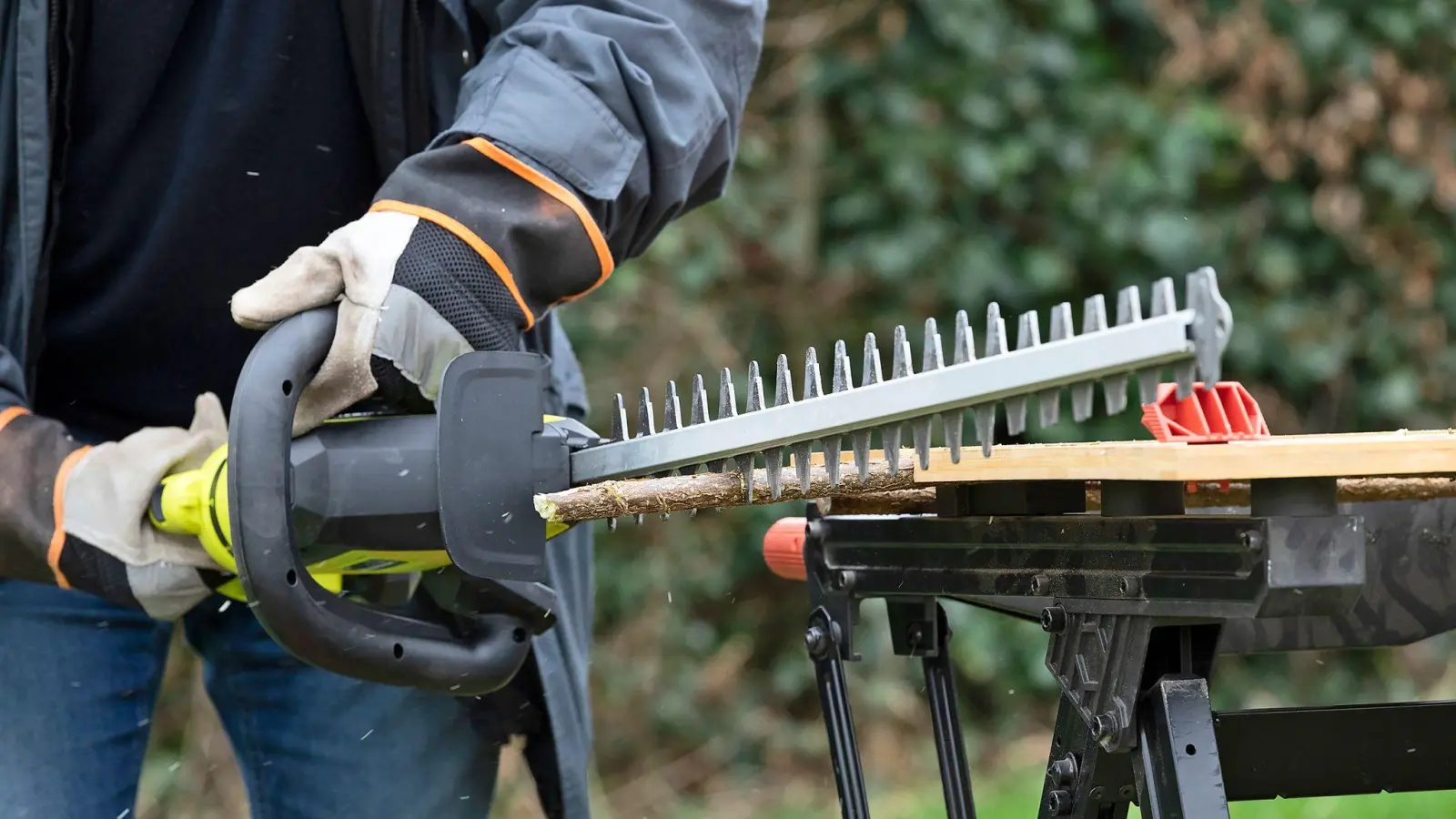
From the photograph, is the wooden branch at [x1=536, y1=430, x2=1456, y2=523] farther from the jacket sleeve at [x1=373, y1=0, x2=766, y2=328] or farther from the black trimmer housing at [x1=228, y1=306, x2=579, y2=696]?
the jacket sleeve at [x1=373, y1=0, x2=766, y2=328]

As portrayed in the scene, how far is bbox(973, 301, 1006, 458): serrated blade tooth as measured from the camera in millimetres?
1163

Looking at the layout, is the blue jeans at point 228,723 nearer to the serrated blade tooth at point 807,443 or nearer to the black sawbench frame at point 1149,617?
the black sawbench frame at point 1149,617

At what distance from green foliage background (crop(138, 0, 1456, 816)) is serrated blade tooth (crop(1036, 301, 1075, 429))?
3.30m

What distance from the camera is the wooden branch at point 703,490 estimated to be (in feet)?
4.54

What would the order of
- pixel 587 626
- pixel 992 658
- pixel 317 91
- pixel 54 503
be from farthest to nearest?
pixel 992 658
pixel 587 626
pixel 317 91
pixel 54 503

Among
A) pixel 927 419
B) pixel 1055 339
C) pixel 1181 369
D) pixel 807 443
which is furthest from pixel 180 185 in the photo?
pixel 1181 369

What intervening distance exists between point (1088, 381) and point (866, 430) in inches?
9.5

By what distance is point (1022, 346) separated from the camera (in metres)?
1.15

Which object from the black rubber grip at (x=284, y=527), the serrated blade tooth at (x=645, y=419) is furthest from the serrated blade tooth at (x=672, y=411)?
the black rubber grip at (x=284, y=527)

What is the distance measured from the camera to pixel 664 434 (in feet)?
4.71

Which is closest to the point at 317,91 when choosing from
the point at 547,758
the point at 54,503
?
the point at 54,503

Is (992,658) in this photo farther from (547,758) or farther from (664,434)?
(664,434)

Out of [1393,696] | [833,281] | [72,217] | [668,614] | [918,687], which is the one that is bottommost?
[1393,696]

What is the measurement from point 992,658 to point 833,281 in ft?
4.13
